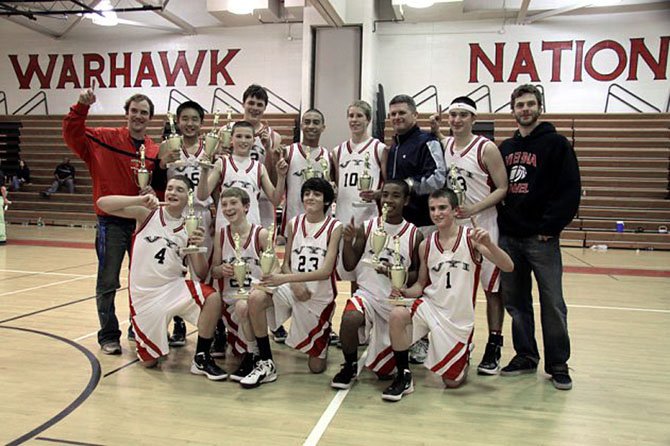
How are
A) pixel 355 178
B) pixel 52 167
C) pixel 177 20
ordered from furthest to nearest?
pixel 52 167
pixel 177 20
pixel 355 178

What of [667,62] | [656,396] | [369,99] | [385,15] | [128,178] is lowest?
[656,396]

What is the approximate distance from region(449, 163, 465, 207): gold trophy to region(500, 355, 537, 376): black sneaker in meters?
1.21

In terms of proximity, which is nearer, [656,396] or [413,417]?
[413,417]

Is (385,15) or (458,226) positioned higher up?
(385,15)

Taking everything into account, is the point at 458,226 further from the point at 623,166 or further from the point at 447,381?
the point at 623,166

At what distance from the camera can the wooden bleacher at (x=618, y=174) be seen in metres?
12.1

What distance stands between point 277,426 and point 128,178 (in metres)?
2.27

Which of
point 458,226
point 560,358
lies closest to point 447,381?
point 560,358

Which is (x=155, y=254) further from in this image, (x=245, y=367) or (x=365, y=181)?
(x=365, y=181)

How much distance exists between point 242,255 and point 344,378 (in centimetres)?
113

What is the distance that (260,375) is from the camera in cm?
349

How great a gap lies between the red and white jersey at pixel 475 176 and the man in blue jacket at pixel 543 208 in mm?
134

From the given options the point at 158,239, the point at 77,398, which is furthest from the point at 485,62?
the point at 77,398

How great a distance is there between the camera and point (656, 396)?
11.3 feet
